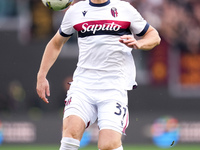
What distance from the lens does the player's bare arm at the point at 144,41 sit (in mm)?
7055

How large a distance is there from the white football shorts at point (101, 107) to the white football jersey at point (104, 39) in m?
0.08

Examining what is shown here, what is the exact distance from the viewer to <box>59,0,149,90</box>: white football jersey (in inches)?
298

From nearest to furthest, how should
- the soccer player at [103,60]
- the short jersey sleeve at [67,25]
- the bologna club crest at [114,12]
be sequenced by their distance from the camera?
1. the soccer player at [103,60]
2. the bologna club crest at [114,12]
3. the short jersey sleeve at [67,25]

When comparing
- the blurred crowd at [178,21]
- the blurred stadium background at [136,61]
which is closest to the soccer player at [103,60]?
the blurred stadium background at [136,61]

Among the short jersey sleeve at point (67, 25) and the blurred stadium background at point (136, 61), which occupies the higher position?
the short jersey sleeve at point (67, 25)

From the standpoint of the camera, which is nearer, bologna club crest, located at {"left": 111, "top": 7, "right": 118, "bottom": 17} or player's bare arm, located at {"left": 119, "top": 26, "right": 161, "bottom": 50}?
player's bare arm, located at {"left": 119, "top": 26, "right": 161, "bottom": 50}

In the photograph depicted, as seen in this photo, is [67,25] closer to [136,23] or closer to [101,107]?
[136,23]

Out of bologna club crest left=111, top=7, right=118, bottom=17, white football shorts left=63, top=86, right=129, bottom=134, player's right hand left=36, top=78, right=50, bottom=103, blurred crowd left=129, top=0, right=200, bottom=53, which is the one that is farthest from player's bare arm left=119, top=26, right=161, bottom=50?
blurred crowd left=129, top=0, right=200, bottom=53

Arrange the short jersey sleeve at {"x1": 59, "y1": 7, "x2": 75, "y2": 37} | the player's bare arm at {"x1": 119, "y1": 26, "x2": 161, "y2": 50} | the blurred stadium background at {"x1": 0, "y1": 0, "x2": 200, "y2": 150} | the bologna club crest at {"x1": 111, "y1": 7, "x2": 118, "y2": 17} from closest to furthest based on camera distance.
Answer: the player's bare arm at {"x1": 119, "y1": 26, "x2": 161, "y2": 50}, the bologna club crest at {"x1": 111, "y1": 7, "x2": 118, "y2": 17}, the short jersey sleeve at {"x1": 59, "y1": 7, "x2": 75, "y2": 37}, the blurred stadium background at {"x1": 0, "y1": 0, "x2": 200, "y2": 150}

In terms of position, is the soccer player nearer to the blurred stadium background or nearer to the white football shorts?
the white football shorts

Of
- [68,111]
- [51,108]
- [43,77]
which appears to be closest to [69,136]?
[68,111]

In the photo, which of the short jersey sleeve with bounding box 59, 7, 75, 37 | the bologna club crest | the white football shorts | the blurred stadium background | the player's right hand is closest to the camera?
the white football shorts

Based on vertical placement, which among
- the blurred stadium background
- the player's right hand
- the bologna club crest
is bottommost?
the blurred stadium background

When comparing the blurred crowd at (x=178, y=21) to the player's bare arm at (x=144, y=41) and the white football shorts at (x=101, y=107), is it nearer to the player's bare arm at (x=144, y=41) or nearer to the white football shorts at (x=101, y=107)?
the player's bare arm at (x=144, y=41)
